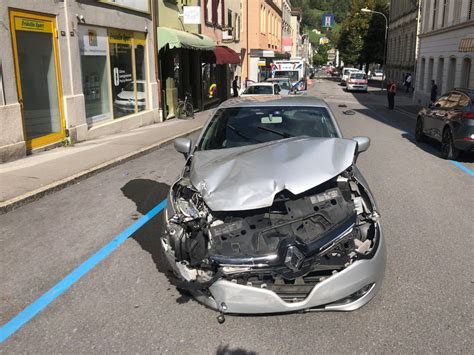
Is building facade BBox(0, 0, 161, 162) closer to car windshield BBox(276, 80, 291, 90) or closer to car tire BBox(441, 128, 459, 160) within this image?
car tire BBox(441, 128, 459, 160)

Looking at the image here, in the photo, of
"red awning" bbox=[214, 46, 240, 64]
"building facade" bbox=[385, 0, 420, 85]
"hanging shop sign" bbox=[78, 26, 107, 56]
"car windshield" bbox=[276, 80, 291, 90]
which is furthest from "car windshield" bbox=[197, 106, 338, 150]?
"building facade" bbox=[385, 0, 420, 85]

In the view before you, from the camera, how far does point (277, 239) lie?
3842 millimetres

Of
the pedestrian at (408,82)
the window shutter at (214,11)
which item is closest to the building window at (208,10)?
the window shutter at (214,11)

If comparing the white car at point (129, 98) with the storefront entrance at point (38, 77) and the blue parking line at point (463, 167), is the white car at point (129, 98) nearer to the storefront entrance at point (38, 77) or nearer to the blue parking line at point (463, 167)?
the storefront entrance at point (38, 77)

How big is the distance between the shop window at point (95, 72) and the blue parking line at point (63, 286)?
8.76 m

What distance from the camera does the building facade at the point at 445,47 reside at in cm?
2452

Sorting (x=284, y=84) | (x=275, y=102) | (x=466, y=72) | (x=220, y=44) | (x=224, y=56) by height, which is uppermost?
(x=220, y=44)

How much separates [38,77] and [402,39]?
49.3 m

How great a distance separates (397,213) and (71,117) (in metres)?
9.18

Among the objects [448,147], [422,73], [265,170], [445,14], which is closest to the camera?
[265,170]

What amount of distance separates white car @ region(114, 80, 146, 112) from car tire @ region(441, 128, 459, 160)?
987 centimetres

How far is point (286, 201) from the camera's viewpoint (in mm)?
4129

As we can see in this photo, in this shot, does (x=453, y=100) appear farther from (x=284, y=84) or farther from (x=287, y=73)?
(x=287, y=73)

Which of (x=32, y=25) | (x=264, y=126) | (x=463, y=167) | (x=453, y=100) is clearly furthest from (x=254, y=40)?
(x=264, y=126)
